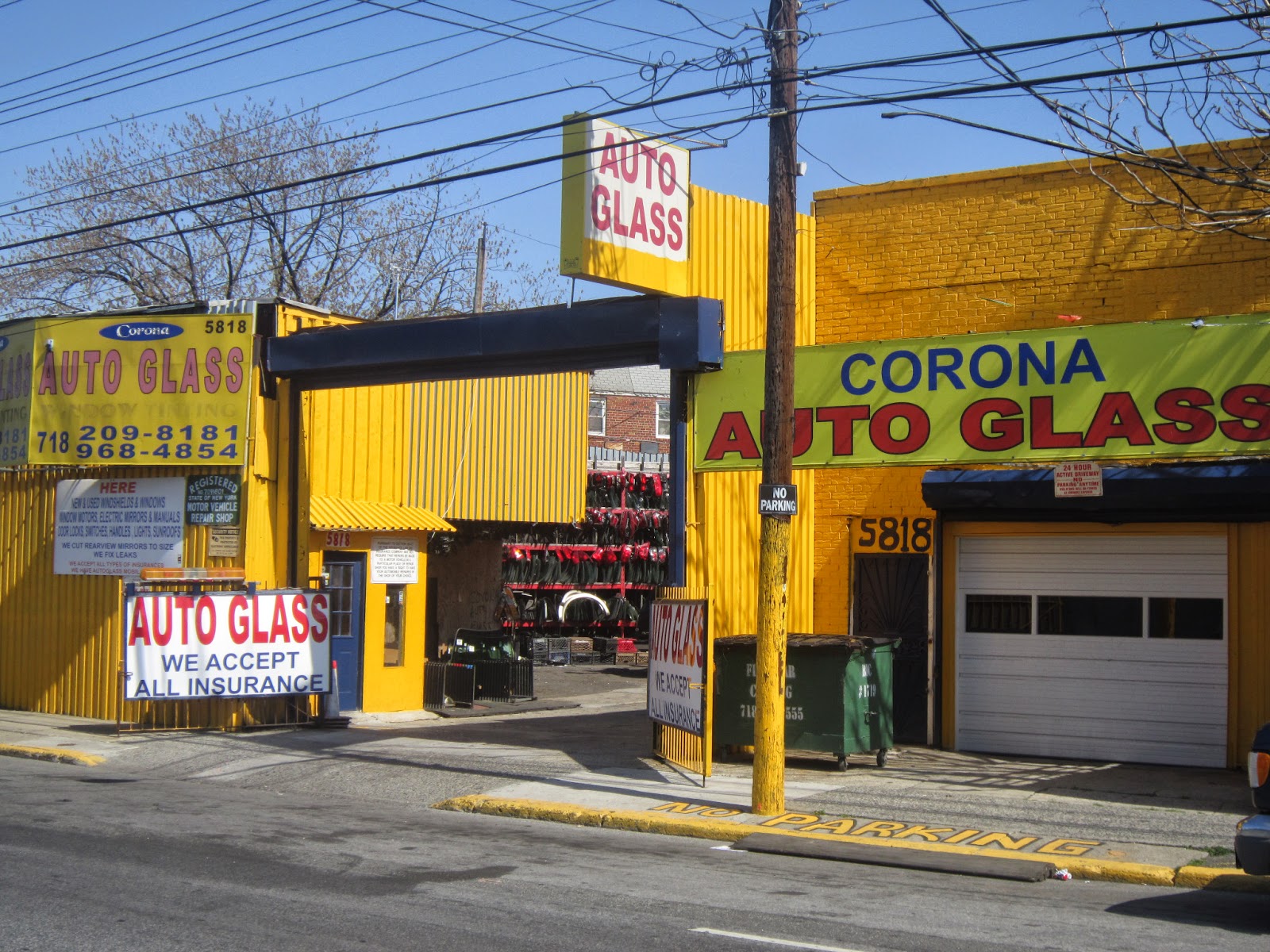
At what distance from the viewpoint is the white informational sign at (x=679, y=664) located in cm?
1336

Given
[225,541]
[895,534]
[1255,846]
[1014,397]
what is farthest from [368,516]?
[1255,846]

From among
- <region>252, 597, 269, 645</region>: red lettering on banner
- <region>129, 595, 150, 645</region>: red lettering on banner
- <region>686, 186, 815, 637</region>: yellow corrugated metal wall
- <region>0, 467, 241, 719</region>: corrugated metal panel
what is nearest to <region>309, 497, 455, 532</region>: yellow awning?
Result: <region>0, 467, 241, 719</region>: corrugated metal panel

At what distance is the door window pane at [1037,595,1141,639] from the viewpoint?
51.0 feet

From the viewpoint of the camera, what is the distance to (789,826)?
447 inches

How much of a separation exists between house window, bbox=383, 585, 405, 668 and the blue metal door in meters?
0.48

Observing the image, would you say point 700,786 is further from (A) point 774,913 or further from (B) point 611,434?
(B) point 611,434

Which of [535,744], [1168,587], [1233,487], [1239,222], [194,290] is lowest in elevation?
[535,744]

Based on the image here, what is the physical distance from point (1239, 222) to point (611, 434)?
3751 cm

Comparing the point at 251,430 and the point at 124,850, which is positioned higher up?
the point at 251,430

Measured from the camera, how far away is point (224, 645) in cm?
1700

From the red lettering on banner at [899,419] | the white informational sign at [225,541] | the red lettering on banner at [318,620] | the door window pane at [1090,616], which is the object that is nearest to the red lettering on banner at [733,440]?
the red lettering on banner at [899,419]

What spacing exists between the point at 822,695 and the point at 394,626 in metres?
7.91

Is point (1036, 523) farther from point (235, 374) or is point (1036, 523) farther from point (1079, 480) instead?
point (235, 374)

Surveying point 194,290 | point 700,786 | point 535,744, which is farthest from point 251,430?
point 194,290
